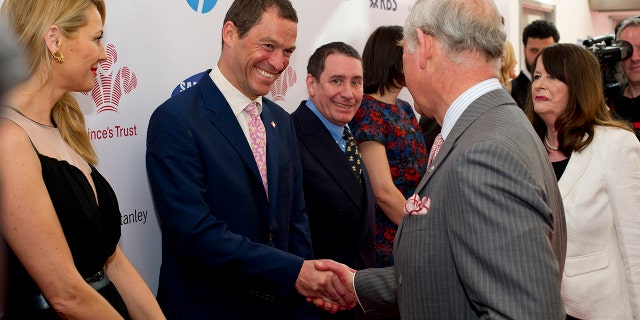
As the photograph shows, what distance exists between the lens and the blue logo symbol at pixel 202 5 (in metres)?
3.10

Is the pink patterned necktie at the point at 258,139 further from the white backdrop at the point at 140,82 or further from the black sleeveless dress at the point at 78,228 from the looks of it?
the black sleeveless dress at the point at 78,228

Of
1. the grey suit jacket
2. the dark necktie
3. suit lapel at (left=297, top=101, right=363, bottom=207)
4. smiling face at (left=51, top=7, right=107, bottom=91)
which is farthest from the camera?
the dark necktie

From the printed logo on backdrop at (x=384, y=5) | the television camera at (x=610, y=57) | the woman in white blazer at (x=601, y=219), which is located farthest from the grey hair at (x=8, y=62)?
the television camera at (x=610, y=57)

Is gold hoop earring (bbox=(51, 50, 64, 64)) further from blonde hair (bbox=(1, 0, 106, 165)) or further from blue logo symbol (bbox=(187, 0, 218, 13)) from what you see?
blue logo symbol (bbox=(187, 0, 218, 13))

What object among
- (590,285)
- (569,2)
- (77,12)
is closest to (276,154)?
(77,12)

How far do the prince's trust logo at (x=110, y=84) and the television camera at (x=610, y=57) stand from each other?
297cm

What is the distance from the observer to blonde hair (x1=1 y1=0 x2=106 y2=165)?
6.55 ft

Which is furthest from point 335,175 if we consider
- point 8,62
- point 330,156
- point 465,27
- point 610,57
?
point 8,62


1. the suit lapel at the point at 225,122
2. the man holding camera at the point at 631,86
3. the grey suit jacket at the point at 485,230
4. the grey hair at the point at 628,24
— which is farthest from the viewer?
the grey hair at the point at 628,24

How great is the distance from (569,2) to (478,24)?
8.77 m

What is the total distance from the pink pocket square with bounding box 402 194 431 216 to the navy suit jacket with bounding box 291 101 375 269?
143 cm

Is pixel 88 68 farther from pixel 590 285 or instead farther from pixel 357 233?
pixel 590 285

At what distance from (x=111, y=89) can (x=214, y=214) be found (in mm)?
632

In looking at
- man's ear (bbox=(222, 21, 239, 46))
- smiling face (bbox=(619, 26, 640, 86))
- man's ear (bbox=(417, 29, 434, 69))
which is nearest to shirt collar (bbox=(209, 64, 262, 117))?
man's ear (bbox=(222, 21, 239, 46))
